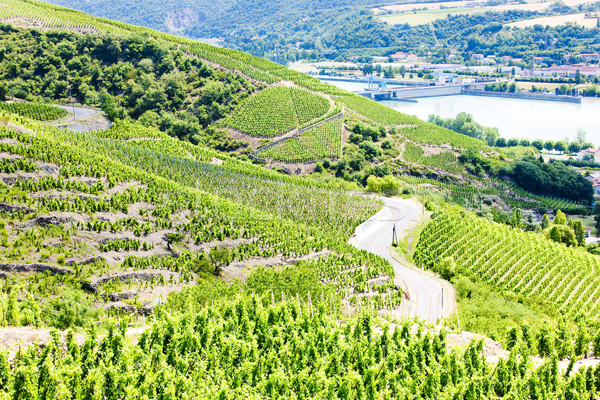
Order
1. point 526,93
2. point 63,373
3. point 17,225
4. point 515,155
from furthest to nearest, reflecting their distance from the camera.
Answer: point 526,93 < point 515,155 < point 17,225 < point 63,373

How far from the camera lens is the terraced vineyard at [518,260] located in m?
55.8

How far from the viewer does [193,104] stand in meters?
115

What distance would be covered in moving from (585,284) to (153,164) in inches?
1936

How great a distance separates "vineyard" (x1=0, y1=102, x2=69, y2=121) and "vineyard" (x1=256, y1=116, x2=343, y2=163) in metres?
32.8

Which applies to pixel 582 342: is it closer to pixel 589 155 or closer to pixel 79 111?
pixel 79 111

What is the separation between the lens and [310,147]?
103m

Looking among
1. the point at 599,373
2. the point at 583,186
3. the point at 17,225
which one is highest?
the point at 17,225

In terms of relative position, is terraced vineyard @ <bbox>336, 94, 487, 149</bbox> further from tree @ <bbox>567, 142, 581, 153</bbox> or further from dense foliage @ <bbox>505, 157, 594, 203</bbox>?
tree @ <bbox>567, 142, 581, 153</bbox>

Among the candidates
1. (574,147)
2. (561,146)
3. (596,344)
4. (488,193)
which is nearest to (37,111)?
(488,193)

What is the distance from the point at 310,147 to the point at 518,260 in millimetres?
49555

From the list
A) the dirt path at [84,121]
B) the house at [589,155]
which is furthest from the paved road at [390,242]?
the house at [589,155]

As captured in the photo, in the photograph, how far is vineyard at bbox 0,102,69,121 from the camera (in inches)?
3557

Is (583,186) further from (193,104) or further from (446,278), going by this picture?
(193,104)

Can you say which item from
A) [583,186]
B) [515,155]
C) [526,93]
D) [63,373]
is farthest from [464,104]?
[63,373]
